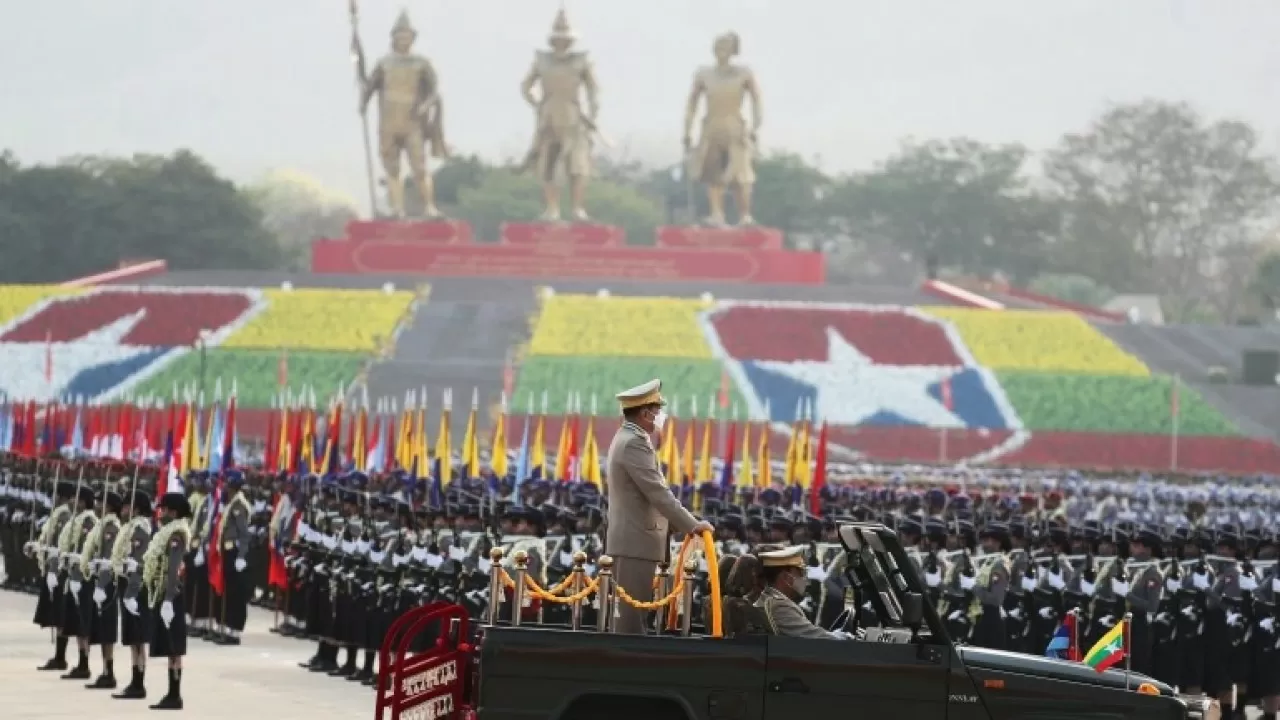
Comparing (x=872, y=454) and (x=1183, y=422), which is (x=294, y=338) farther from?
(x=1183, y=422)

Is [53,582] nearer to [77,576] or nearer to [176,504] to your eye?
[77,576]

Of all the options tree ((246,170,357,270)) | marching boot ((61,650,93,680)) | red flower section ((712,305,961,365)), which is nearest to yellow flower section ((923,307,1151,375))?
red flower section ((712,305,961,365))

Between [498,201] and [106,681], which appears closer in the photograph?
[106,681]

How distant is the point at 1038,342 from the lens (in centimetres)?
5797

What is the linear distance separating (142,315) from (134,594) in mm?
43010

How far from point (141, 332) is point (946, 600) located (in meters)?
41.9

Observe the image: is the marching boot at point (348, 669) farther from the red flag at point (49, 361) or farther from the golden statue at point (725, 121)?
the golden statue at point (725, 121)

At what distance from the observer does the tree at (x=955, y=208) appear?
101m

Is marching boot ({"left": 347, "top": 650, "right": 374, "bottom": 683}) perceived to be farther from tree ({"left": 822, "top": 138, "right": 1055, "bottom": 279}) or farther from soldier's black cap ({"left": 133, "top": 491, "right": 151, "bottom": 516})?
tree ({"left": 822, "top": 138, "right": 1055, "bottom": 279})

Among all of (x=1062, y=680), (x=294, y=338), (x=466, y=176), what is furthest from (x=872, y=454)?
(x=466, y=176)

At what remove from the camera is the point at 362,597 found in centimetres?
1816

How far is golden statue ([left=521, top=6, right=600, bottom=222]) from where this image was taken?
66.1m

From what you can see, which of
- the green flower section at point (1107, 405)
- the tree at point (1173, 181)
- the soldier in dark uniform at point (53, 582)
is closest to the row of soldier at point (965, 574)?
the soldier in dark uniform at point (53, 582)

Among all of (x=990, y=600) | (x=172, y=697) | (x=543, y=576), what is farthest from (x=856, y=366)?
(x=172, y=697)
